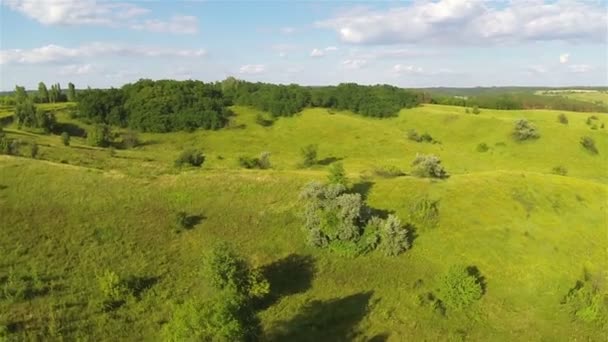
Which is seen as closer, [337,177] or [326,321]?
[326,321]

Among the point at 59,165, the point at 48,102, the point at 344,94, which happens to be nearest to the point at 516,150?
the point at 344,94

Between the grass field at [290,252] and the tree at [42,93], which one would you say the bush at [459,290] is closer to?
the grass field at [290,252]

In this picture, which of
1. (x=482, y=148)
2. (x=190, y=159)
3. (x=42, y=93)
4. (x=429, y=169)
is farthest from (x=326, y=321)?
(x=42, y=93)

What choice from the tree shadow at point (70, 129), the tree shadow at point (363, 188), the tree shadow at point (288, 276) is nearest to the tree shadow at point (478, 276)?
the tree shadow at point (288, 276)

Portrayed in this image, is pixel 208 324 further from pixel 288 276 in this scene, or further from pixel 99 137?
pixel 99 137

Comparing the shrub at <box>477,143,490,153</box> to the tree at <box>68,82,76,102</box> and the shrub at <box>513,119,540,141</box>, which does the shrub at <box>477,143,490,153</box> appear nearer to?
the shrub at <box>513,119,540,141</box>
